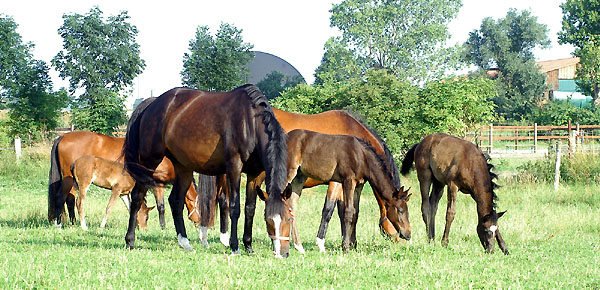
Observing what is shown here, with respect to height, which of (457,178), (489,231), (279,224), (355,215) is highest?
(457,178)

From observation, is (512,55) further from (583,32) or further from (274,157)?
(274,157)

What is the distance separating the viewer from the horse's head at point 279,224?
7.39m

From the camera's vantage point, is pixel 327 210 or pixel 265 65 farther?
pixel 265 65

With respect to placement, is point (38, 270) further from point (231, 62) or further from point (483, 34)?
point (483, 34)

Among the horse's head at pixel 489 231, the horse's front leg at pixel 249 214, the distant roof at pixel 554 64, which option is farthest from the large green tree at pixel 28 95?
the distant roof at pixel 554 64

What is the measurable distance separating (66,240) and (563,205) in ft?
37.0

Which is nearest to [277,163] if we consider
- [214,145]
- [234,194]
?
[234,194]

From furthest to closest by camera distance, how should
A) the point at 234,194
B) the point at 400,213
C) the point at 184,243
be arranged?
1. the point at 400,213
2. the point at 184,243
3. the point at 234,194

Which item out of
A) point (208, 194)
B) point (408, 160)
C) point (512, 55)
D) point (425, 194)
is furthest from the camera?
point (512, 55)

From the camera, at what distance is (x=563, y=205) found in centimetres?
1498

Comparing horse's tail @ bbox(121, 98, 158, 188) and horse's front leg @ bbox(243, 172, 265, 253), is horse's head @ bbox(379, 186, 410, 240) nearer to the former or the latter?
horse's front leg @ bbox(243, 172, 265, 253)

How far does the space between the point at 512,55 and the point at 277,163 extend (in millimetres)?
56844

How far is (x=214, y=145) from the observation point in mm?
8188

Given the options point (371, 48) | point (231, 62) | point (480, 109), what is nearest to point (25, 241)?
point (480, 109)
